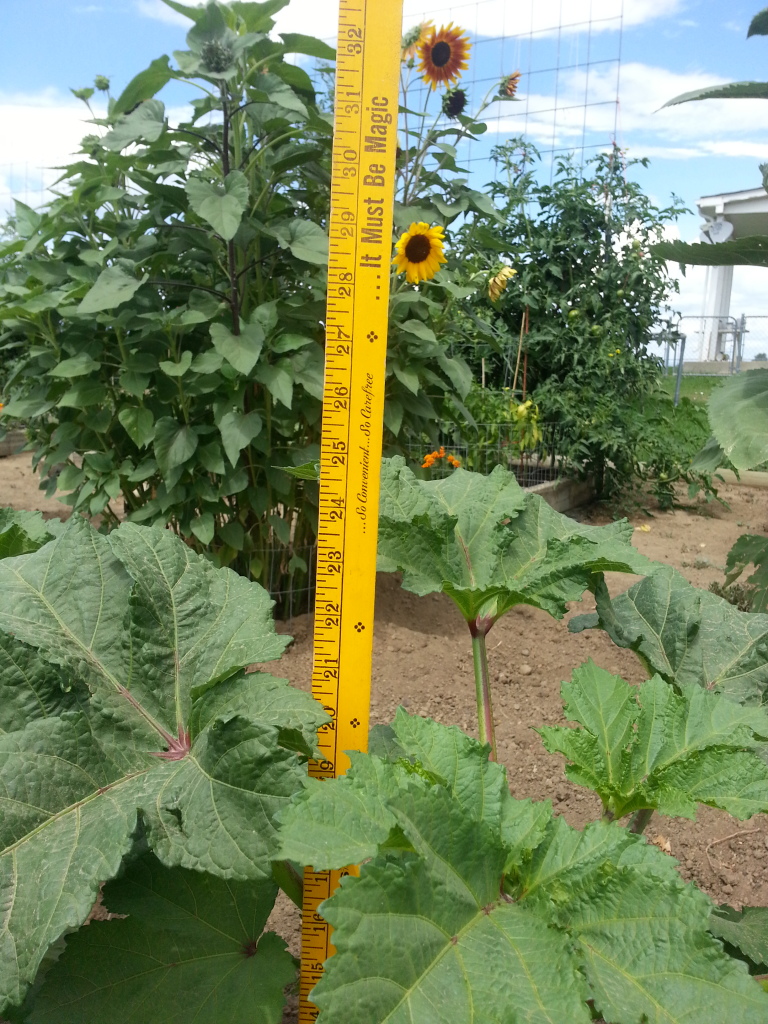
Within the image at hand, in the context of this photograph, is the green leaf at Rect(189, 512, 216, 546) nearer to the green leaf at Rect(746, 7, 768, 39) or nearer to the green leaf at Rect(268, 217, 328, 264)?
the green leaf at Rect(268, 217, 328, 264)

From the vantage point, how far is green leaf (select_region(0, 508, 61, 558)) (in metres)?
1.51

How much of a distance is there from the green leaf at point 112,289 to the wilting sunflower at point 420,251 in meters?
0.97

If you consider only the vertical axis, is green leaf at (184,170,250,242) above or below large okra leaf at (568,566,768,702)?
above

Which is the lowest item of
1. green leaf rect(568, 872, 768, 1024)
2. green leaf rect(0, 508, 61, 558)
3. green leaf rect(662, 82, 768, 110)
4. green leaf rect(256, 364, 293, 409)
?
green leaf rect(568, 872, 768, 1024)

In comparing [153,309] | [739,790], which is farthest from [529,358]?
[739,790]

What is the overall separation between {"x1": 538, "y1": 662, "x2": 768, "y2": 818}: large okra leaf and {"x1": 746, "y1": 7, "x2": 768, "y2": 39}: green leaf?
1.91 metres

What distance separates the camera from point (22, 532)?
1527 millimetres

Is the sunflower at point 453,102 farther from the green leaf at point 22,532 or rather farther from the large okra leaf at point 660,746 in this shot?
the large okra leaf at point 660,746

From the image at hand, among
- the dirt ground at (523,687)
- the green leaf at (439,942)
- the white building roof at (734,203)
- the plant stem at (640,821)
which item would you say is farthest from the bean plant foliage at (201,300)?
the white building roof at (734,203)

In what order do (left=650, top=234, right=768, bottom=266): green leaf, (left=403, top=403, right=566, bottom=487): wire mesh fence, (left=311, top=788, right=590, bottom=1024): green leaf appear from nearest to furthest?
1. (left=311, top=788, right=590, bottom=1024): green leaf
2. (left=650, top=234, right=768, bottom=266): green leaf
3. (left=403, top=403, right=566, bottom=487): wire mesh fence

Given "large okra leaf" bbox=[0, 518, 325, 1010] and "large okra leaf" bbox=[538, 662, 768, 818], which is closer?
"large okra leaf" bbox=[0, 518, 325, 1010]

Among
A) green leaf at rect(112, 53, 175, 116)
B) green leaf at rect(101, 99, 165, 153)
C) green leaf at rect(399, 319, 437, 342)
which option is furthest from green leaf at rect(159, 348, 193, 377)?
green leaf at rect(112, 53, 175, 116)

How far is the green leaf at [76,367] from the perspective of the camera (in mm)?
3150

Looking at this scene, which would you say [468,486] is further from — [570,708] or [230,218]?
[230,218]
